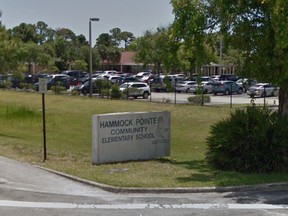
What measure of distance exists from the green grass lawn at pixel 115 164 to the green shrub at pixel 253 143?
434 millimetres

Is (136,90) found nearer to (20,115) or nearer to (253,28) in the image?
(20,115)

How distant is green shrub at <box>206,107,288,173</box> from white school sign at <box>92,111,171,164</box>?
248 centimetres

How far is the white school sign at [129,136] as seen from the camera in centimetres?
1148

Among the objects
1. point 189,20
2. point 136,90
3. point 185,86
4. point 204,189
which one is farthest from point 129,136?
point 185,86

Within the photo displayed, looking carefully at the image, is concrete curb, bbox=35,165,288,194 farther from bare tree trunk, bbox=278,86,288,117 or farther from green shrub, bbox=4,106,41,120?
green shrub, bbox=4,106,41,120

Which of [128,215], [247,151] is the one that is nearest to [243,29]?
[247,151]

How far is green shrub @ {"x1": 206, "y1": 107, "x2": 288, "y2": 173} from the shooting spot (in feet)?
32.5

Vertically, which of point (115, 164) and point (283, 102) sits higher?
point (283, 102)

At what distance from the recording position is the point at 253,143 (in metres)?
9.98

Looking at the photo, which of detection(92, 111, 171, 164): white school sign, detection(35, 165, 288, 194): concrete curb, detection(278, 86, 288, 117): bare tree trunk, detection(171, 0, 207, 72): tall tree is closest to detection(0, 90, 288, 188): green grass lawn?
detection(35, 165, 288, 194): concrete curb

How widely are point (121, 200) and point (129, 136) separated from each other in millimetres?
4404

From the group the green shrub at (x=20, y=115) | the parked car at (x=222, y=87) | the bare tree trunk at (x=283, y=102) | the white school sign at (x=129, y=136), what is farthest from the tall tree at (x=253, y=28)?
the parked car at (x=222, y=87)

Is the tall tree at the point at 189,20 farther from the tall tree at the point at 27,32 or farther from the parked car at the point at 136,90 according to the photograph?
the tall tree at the point at 27,32

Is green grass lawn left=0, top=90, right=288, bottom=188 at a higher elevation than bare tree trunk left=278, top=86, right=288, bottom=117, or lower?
lower
